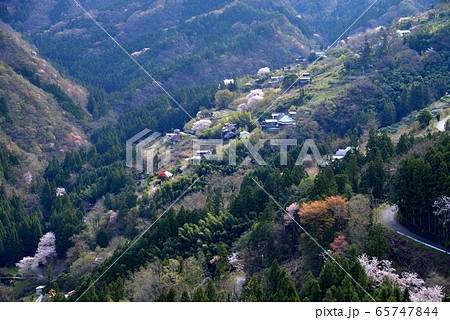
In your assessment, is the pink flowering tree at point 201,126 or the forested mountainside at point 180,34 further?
the forested mountainside at point 180,34

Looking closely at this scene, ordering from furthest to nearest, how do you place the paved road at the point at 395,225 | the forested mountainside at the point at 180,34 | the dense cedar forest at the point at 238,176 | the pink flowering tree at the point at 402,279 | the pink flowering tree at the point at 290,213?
1. the forested mountainside at the point at 180,34
2. the pink flowering tree at the point at 290,213
3. the dense cedar forest at the point at 238,176
4. the paved road at the point at 395,225
5. the pink flowering tree at the point at 402,279

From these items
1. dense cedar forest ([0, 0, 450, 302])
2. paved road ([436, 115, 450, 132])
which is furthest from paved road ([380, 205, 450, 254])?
paved road ([436, 115, 450, 132])

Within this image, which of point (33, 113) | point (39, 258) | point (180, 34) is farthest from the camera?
point (180, 34)

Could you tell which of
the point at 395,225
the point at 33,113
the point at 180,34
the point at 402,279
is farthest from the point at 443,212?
the point at 180,34

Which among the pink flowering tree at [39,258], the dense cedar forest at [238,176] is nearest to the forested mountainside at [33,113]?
the dense cedar forest at [238,176]

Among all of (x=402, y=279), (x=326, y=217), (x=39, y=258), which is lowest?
(x=39, y=258)

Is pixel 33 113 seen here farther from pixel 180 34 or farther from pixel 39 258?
pixel 180 34

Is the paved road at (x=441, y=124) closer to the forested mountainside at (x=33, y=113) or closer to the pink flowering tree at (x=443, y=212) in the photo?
the pink flowering tree at (x=443, y=212)
